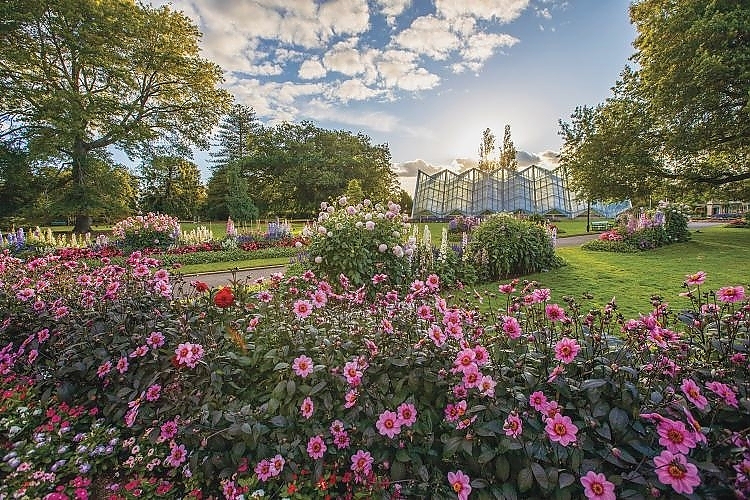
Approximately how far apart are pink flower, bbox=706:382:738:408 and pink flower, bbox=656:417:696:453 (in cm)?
27

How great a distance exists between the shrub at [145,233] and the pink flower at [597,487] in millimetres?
13601

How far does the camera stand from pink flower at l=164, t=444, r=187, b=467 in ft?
5.96

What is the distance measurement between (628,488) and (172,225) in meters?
14.5

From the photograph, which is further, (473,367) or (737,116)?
(737,116)

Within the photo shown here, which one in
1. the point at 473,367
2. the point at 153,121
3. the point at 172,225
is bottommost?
the point at 473,367

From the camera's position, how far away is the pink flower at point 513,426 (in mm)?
1356

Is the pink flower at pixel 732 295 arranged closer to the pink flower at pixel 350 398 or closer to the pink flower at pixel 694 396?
the pink flower at pixel 694 396

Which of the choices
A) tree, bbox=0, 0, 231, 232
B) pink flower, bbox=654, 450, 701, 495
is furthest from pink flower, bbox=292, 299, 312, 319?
tree, bbox=0, 0, 231, 232

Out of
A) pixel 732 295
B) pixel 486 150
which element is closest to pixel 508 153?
pixel 486 150

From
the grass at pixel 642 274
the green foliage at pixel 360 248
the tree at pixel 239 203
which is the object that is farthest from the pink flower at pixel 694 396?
the tree at pixel 239 203

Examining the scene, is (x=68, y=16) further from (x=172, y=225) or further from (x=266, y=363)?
(x=266, y=363)

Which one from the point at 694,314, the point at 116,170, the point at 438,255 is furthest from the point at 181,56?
the point at 694,314

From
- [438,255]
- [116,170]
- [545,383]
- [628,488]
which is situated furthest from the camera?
[116,170]

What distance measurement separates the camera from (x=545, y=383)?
163 cm
